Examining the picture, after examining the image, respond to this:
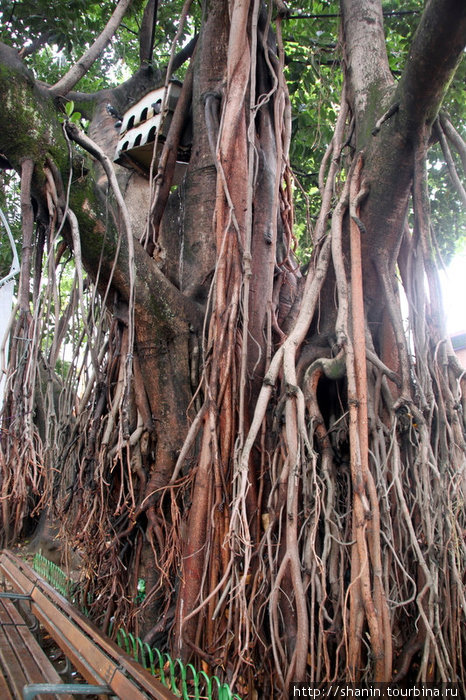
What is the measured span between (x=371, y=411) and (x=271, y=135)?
1.56 metres

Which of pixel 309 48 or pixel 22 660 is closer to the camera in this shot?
pixel 22 660

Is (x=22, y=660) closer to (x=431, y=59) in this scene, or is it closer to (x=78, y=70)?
(x=78, y=70)

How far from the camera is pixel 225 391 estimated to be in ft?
6.83

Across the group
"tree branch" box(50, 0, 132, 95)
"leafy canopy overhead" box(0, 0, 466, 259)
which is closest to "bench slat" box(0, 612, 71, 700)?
"tree branch" box(50, 0, 132, 95)

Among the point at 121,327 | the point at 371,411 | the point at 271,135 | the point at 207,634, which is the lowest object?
the point at 207,634

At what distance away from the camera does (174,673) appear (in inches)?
73.1

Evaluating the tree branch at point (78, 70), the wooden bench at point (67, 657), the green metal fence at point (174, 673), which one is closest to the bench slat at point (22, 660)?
the wooden bench at point (67, 657)

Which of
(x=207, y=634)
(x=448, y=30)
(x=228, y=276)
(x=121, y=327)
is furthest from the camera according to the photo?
(x=121, y=327)

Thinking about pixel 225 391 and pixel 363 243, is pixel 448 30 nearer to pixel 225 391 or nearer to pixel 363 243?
pixel 363 243

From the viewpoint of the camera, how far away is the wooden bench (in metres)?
1.32

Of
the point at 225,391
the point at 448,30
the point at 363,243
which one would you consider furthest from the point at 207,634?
the point at 448,30

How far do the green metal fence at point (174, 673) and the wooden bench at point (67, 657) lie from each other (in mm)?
160

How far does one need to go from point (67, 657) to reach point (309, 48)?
3.72 m

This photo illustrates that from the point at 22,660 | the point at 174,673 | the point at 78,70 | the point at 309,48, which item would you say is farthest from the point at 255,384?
the point at 309,48
